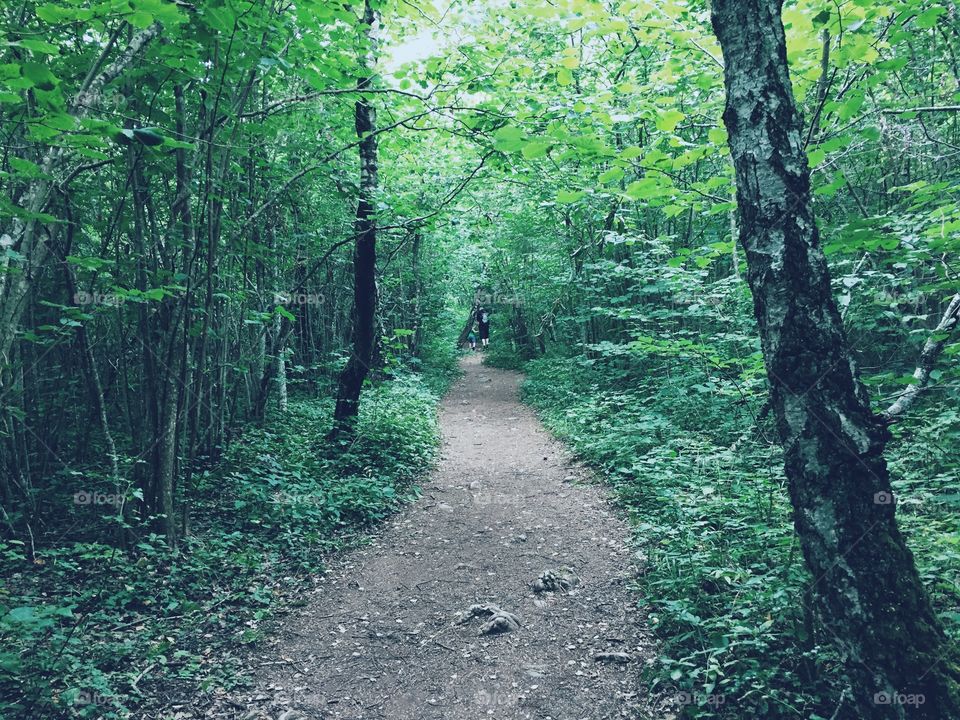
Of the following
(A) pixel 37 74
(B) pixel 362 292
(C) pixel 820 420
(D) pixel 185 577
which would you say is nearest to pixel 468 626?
(D) pixel 185 577

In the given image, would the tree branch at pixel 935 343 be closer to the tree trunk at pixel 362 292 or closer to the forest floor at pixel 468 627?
the forest floor at pixel 468 627

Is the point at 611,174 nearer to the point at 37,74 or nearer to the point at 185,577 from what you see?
→ the point at 37,74

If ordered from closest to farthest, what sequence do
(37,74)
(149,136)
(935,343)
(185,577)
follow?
1. (149,136)
2. (37,74)
3. (935,343)
4. (185,577)

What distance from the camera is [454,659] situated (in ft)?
13.2

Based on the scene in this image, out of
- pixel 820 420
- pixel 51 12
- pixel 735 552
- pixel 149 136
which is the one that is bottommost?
pixel 735 552

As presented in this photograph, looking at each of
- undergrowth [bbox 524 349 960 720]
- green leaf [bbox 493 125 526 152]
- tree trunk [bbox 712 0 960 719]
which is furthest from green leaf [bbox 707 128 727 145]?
undergrowth [bbox 524 349 960 720]

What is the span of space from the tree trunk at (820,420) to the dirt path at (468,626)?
1530mm

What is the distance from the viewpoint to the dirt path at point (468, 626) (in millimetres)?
3611

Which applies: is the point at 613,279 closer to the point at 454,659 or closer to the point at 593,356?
the point at 593,356

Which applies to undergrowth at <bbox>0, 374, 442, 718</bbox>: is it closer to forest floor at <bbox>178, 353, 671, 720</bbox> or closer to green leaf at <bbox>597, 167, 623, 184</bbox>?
forest floor at <bbox>178, 353, 671, 720</bbox>

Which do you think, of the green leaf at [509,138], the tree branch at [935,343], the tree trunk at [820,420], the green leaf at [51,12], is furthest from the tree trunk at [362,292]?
the tree branch at [935,343]

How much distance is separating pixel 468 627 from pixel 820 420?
318cm

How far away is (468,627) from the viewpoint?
14.6 feet

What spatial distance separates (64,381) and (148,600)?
3035 millimetres
